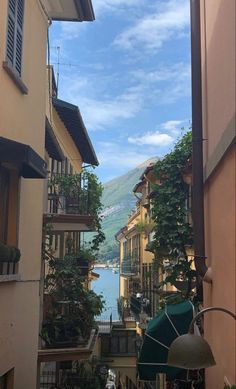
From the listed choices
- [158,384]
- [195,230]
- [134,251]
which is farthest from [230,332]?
[134,251]

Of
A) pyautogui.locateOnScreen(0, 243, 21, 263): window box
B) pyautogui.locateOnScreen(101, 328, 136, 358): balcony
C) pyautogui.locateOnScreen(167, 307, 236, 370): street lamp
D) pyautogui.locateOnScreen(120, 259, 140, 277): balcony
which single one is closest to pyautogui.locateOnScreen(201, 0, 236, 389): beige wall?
pyautogui.locateOnScreen(167, 307, 236, 370): street lamp

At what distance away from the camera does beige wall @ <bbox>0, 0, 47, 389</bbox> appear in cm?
772

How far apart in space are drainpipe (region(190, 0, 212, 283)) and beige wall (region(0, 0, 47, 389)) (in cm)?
277

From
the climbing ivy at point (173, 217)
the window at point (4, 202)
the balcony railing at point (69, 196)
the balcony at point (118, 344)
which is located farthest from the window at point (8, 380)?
the balcony at point (118, 344)

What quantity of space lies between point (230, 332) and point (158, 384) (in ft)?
56.7

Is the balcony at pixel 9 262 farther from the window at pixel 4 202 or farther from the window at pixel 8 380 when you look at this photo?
the window at pixel 8 380

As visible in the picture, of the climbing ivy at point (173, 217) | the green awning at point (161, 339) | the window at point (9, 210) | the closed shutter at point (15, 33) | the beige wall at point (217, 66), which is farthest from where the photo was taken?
the climbing ivy at point (173, 217)

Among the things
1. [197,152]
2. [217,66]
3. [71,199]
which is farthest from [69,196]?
[217,66]

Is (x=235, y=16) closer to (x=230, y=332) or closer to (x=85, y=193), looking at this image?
(x=230, y=332)

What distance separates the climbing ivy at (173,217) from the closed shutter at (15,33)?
3.94m

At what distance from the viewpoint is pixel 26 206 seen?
912cm

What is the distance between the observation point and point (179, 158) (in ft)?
36.0

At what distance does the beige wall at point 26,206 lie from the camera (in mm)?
7723

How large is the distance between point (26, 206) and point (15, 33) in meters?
2.93
